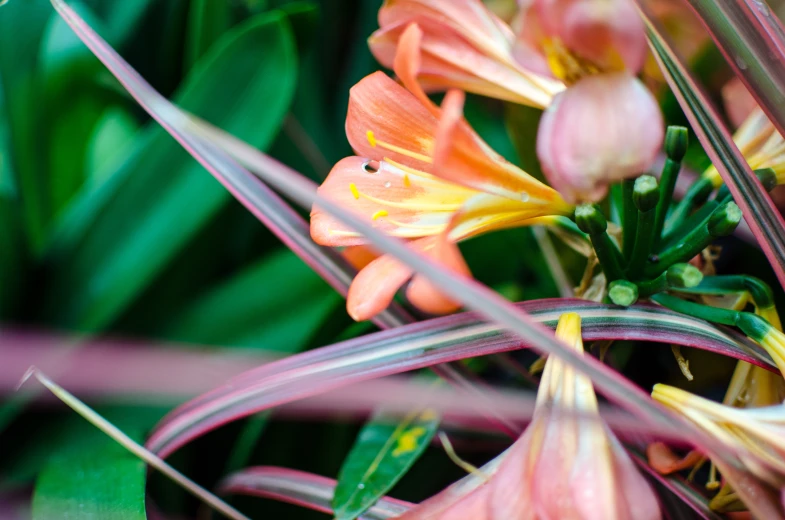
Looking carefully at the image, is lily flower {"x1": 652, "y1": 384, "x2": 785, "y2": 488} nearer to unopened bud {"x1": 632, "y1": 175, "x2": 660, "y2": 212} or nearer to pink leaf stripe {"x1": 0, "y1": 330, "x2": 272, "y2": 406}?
unopened bud {"x1": 632, "y1": 175, "x2": 660, "y2": 212}

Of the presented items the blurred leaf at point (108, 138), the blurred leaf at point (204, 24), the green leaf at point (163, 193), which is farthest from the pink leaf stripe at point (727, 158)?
the blurred leaf at point (108, 138)

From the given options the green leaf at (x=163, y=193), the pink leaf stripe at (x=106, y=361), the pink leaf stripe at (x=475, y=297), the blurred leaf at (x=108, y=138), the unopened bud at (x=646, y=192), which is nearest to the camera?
the pink leaf stripe at (x=475, y=297)

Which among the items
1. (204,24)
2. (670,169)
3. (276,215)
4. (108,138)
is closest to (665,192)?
(670,169)

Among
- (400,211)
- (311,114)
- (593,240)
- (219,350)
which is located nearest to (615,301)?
(593,240)

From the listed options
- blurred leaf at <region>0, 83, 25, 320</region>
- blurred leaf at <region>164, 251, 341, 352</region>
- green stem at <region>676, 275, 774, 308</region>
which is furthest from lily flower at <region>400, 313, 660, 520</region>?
blurred leaf at <region>0, 83, 25, 320</region>

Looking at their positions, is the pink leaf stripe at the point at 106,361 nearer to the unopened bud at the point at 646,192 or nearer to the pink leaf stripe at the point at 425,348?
the pink leaf stripe at the point at 425,348

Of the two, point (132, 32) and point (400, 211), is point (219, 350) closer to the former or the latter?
point (400, 211)

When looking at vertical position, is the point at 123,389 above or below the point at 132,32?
below

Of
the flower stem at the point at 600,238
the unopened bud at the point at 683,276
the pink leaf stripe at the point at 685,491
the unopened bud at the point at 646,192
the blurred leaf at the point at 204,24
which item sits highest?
the blurred leaf at the point at 204,24
